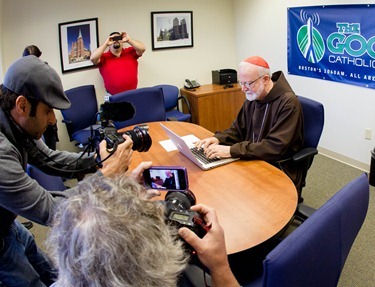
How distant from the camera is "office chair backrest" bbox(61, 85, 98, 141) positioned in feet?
12.7

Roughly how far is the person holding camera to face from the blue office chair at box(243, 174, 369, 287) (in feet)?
1.12

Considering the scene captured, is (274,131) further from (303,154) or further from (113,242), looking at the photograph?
(113,242)

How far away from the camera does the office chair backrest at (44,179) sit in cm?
185

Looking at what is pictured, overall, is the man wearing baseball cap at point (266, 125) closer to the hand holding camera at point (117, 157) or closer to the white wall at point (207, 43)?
the hand holding camera at point (117, 157)

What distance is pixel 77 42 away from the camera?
13.5 ft

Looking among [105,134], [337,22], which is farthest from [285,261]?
[337,22]

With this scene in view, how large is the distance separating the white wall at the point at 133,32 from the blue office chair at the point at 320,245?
362 centimetres

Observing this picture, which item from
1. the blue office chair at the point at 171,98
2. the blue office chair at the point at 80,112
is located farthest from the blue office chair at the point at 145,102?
the blue office chair at the point at 171,98

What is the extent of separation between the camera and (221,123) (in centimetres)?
471

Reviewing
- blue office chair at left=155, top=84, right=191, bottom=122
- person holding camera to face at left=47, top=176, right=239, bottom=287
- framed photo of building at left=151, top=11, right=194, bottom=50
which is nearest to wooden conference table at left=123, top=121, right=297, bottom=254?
person holding camera to face at left=47, top=176, right=239, bottom=287

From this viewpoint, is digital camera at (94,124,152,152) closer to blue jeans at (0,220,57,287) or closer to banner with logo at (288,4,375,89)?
blue jeans at (0,220,57,287)

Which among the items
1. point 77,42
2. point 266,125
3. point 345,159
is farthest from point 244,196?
point 77,42

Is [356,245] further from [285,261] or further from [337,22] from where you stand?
[337,22]

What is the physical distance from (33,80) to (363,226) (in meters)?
2.54
